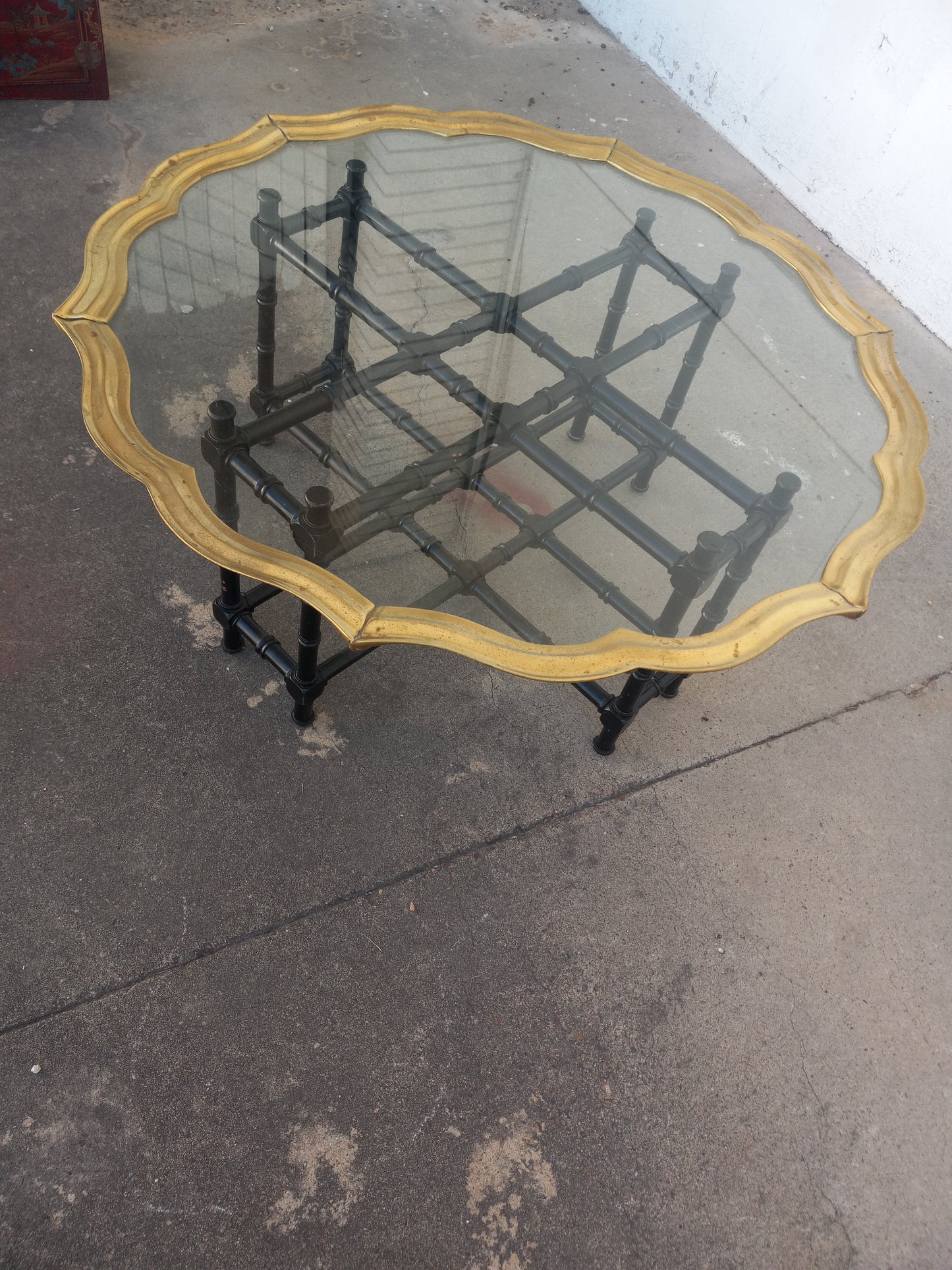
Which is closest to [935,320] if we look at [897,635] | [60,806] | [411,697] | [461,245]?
[897,635]

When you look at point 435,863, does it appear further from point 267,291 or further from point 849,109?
point 849,109

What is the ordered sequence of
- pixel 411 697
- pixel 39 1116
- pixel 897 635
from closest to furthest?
pixel 39 1116 → pixel 411 697 → pixel 897 635

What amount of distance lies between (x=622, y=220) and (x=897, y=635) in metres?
1.37

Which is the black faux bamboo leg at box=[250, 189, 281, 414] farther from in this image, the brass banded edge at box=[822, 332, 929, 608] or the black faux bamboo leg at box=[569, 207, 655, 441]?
the brass banded edge at box=[822, 332, 929, 608]

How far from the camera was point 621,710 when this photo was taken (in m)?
2.15

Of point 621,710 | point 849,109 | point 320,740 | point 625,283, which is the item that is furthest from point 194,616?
point 849,109

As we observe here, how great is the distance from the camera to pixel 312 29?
416 cm

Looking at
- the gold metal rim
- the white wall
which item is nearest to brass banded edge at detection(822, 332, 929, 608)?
the gold metal rim

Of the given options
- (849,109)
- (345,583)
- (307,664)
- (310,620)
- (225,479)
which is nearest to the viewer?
(345,583)

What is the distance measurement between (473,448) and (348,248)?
0.68 meters

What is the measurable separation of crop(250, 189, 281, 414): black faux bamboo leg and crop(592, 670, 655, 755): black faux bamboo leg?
102cm

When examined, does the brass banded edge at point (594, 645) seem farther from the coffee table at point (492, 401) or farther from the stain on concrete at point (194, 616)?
the stain on concrete at point (194, 616)

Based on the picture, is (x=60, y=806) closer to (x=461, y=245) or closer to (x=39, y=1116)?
(x=39, y=1116)

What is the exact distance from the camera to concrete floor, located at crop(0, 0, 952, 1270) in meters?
1.73
